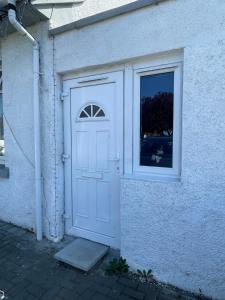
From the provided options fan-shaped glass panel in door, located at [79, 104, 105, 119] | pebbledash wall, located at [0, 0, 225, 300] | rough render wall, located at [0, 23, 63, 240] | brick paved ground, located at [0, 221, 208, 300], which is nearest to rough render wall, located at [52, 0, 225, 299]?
pebbledash wall, located at [0, 0, 225, 300]

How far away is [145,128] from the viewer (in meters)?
2.96

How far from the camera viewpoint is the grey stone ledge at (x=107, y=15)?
2617mm

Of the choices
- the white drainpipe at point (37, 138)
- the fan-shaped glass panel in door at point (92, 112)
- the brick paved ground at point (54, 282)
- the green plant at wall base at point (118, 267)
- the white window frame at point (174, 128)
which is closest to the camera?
the brick paved ground at point (54, 282)

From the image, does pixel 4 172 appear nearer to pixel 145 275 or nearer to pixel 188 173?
pixel 145 275

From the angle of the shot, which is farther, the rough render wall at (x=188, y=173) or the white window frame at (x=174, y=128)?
Answer: the white window frame at (x=174, y=128)

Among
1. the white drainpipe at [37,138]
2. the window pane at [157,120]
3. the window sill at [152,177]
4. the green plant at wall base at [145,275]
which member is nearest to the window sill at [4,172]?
the white drainpipe at [37,138]

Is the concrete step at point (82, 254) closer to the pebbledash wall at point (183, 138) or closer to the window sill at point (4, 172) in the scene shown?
the pebbledash wall at point (183, 138)

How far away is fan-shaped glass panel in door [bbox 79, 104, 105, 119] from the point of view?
3357 millimetres

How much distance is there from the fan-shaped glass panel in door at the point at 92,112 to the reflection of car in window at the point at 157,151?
0.79 meters

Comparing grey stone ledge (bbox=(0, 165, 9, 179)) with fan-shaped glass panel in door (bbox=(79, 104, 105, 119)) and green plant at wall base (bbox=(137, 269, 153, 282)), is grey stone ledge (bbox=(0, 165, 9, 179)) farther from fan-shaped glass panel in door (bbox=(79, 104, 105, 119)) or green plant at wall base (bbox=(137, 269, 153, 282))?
green plant at wall base (bbox=(137, 269, 153, 282))

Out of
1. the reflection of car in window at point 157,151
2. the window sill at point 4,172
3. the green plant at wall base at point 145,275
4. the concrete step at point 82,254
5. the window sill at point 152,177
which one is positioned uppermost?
the reflection of car in window at point 157,151

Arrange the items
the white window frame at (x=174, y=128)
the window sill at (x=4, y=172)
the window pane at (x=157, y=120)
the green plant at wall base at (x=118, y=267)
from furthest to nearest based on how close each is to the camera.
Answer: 1. the window sill at (x=4, y=172)
2. the green plant at wall base at (x=118, y=267)
3. the window pane at (x=157, y=120)
4. the white window frame at (x=174, y=128)

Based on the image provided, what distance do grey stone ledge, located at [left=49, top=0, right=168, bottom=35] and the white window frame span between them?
0.69 metres

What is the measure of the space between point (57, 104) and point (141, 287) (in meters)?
2.75
